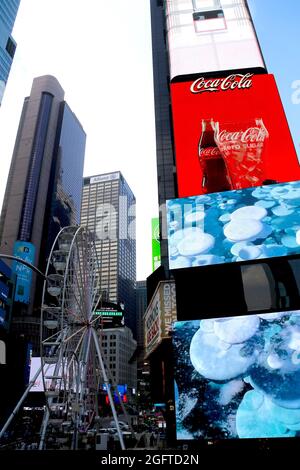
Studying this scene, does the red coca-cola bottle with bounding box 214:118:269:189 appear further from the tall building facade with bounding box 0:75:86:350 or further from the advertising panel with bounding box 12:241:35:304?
the tall building facade with bounding box 0:75:86:350

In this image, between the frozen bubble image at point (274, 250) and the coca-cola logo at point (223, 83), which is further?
the coca-cola logo at point (223, 83)

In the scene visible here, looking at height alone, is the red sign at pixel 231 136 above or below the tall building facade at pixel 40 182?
below

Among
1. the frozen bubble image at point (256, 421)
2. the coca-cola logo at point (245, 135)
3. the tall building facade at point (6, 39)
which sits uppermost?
the tall building facade at point (6, 39)

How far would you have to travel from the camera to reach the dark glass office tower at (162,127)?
55406 millimetres

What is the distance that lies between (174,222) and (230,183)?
22.3 ft

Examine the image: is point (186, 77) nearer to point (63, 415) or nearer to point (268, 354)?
point (268, 354)

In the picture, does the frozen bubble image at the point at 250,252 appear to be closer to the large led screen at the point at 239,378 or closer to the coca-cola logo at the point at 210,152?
the large led screen at the point at 239,378

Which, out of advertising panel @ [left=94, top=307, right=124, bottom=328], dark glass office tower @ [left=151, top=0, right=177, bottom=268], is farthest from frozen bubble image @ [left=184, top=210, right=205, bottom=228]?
advertising panel @ [left=94, top=307, right=124, bottom=328]

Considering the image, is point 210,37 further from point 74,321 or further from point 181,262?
point 74,321

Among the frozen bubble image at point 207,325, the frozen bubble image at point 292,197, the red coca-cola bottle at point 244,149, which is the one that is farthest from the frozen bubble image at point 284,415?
the red coca-cola bottle at point 244,149

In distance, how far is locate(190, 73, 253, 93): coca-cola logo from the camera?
37.0 m

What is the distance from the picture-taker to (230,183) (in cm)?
3256

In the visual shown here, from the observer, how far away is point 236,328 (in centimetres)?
2481

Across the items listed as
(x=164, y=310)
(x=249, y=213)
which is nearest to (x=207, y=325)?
(x=249, y=213)
